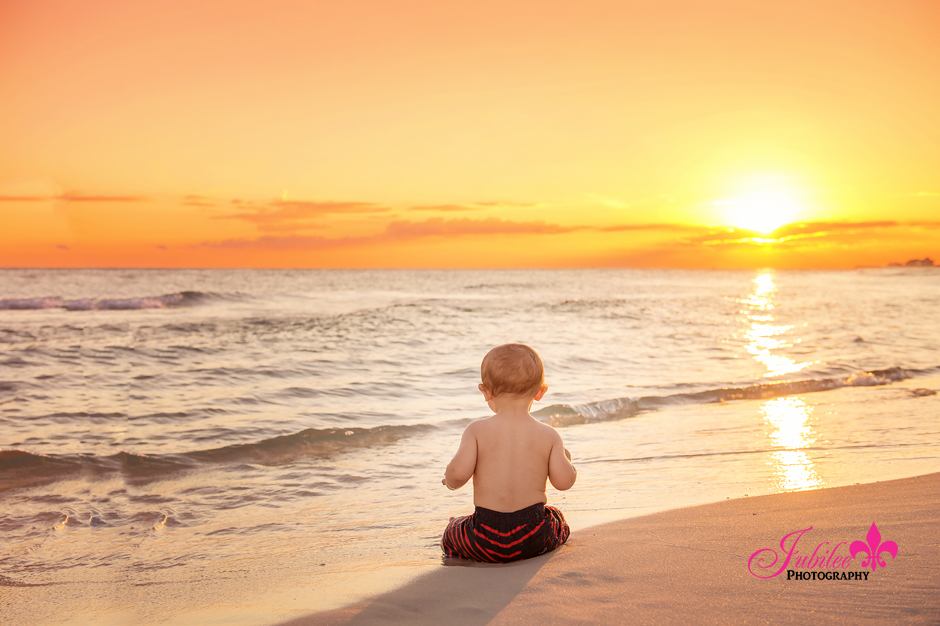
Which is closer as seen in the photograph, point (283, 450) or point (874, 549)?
point (874, 549)

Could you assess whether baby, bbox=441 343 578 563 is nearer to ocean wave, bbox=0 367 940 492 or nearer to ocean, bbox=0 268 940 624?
ocean, bbox=0 268 940 624

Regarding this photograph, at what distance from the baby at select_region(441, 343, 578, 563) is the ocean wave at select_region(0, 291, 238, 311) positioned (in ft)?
85.1

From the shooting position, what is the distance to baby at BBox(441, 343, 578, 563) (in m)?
2.89

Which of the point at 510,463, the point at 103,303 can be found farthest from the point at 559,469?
the point at 103,303

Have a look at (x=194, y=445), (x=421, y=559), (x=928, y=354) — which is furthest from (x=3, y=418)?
(x=928, y=354)

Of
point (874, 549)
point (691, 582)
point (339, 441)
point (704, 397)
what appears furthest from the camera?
point (704, 397)

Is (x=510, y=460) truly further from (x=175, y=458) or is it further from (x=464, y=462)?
(x=175, y=458)

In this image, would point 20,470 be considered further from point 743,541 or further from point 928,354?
point 928,354

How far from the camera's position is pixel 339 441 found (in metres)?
6.39

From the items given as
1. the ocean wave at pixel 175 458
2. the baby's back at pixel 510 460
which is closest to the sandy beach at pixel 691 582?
the baby's back at pixel 510 460

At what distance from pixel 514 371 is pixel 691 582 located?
1191 mm

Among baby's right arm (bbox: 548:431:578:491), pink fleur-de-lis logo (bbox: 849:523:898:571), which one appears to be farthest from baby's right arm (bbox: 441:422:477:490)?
pink fleur-de-lis logo (bbox: 849:523:898:571)

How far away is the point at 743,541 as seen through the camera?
2850 millimetres

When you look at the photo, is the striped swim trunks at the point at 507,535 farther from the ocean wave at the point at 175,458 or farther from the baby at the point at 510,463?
the ocean wave at the point at 175,458
